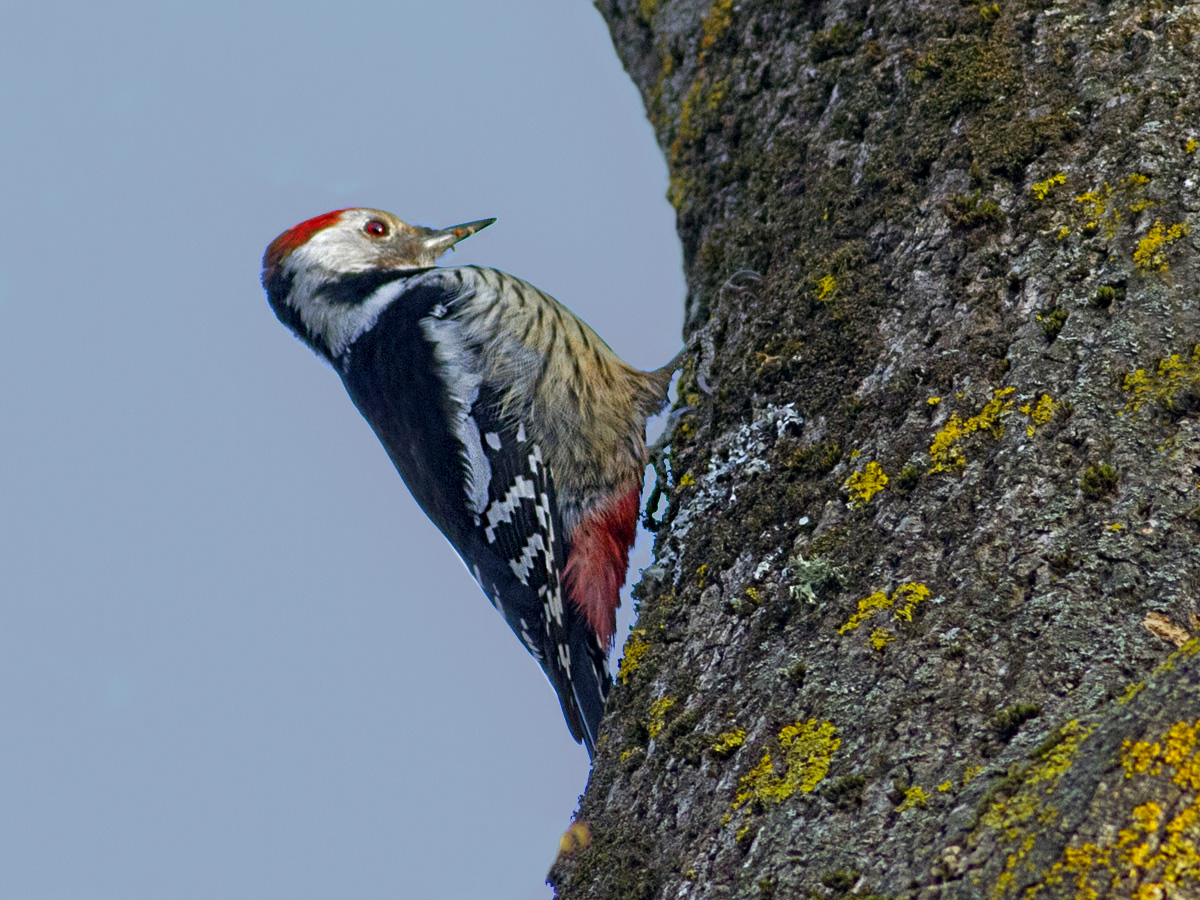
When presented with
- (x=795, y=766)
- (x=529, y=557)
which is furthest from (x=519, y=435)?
(x=795, y=766)

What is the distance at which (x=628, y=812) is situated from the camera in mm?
1755

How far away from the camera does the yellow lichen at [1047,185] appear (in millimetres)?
2012

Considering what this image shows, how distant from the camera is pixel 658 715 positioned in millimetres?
1868

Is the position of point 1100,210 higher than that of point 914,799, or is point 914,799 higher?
point 1100,210

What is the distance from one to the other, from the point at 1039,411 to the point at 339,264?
2961 mm

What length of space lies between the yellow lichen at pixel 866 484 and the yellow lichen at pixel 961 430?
0.29ft

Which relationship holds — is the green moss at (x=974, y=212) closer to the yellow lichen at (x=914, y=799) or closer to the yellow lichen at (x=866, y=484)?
the yellow lichen at (x=866, y=484)

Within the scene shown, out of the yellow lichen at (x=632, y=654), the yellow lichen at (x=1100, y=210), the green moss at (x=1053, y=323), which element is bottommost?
the yellow lichen at (x=632, y=654)

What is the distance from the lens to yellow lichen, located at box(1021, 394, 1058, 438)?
1697mm

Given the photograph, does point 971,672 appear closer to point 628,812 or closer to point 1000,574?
point 1000,574

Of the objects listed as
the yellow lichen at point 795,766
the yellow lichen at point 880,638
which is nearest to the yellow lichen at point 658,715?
the yellow lichen at point 795,766

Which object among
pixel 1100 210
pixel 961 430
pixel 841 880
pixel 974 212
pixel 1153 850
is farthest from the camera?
pixel 974 212

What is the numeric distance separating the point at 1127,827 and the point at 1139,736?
11 cm

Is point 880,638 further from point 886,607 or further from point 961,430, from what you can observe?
point 961,430
